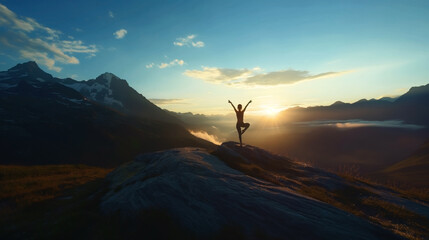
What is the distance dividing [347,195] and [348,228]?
10876 mm

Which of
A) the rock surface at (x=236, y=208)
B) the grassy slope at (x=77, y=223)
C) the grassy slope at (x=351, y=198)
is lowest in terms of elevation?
the grassy slope at (x=351, y=198)

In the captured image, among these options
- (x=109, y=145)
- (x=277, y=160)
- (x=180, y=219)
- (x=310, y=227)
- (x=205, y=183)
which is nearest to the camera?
(x=310, y=227)

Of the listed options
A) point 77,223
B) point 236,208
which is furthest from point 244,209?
point 77,223

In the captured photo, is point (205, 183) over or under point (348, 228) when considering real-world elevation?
over

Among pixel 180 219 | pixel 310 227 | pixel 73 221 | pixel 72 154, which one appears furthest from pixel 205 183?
pixel 72 154

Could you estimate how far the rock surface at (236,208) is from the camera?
9375 millimetres

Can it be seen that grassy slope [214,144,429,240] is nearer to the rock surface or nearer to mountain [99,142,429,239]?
mountain [99,142,429,239]

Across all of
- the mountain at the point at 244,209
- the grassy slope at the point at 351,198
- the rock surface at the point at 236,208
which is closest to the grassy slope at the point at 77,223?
the mountain at the point at 244,209

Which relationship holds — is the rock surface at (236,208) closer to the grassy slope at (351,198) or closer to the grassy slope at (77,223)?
the grassy slope at (77,223)

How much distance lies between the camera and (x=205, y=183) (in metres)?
12.7

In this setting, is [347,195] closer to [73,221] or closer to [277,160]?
[277,160]

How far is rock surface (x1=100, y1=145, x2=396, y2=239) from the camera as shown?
30.8 feet

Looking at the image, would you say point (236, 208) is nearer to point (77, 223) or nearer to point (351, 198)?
point (77, 223)

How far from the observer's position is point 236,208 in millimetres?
10578
